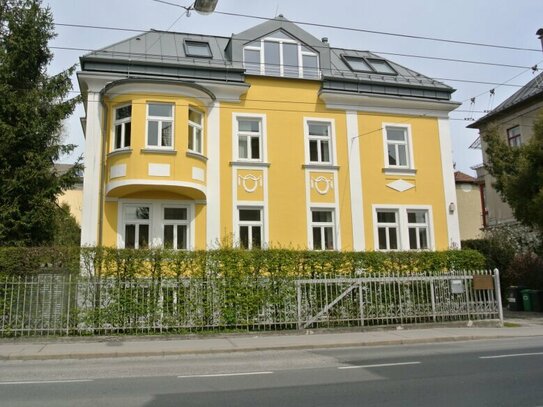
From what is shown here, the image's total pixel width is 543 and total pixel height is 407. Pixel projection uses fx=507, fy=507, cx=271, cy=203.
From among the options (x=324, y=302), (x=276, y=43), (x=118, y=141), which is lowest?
(x=324, y=302)

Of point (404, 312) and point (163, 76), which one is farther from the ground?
point (163, 76)

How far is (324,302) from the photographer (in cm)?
1533

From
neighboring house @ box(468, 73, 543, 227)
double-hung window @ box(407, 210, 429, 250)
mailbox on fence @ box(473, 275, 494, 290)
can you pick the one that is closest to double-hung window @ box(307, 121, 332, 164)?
double-hung window @ box(407, 210, 429, 250)

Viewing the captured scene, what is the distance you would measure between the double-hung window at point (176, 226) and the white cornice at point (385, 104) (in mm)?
7417

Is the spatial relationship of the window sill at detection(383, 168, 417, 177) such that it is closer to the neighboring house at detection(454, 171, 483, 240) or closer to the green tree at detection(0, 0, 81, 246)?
the green tree at detection(0, 0, 81, 246)

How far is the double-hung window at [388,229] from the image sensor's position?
20.5 m

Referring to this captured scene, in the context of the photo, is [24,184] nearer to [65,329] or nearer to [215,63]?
[65,329]

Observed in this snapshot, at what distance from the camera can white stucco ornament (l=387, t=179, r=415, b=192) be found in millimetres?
20844

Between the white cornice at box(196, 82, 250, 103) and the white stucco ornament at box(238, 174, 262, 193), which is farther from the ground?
the white cornice at box(196, 82, 250, 103)

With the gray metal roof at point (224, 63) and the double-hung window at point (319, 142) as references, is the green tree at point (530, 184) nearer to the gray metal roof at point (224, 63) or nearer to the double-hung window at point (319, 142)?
the gray metal roof at point (224, 63)

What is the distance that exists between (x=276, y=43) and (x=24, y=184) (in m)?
11.1

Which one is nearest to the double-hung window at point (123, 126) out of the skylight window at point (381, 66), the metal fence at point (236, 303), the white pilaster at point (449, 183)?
the metal fence at point (236, 303)

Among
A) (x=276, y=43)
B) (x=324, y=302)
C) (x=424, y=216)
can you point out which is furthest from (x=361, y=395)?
(x=276, y=43)

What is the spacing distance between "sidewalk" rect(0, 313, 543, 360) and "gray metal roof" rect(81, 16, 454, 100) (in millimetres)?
10055
